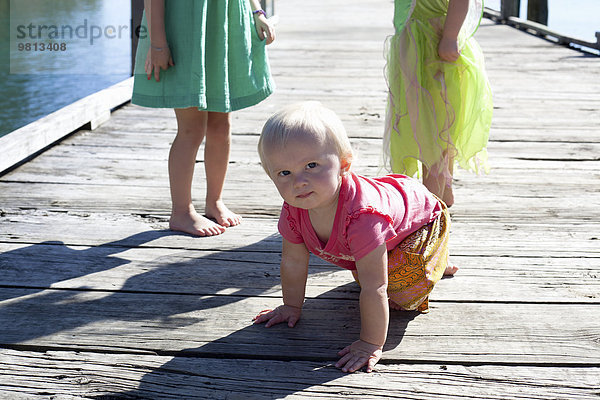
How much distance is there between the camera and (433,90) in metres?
2.39

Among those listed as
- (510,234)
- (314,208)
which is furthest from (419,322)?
(510,234)

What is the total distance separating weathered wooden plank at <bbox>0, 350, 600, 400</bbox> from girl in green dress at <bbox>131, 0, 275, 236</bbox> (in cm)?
89

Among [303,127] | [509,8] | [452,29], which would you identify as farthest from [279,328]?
[509,8]

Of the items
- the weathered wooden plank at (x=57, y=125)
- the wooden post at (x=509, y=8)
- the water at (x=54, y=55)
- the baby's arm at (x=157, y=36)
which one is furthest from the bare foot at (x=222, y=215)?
the wooden post at (x=509, y=8)

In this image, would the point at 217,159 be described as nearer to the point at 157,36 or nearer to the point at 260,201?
the point at 260,201

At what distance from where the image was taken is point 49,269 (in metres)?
2.20

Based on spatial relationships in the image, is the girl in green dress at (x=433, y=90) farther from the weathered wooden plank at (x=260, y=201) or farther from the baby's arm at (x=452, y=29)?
the weathered wooden plank at (x=260, y=201)

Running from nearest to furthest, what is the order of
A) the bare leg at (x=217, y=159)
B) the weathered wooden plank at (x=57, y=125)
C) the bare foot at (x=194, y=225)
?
the bare foot at (x=194, y=225), the bare leg at (x=217, y=159), the weathered wooden plank at (x=57, y=125)

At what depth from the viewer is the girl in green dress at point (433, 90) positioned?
2.34 meters

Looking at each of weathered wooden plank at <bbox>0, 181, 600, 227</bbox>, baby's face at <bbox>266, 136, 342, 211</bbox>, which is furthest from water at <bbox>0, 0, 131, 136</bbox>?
baby's face at <bbox>266, 136, 342, 211</bbox>

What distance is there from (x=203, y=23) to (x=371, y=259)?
3.78ft

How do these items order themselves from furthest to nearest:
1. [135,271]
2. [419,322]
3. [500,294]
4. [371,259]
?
1. [135,271]
2. [500,294]
3. [419,322]
4. [371,259]

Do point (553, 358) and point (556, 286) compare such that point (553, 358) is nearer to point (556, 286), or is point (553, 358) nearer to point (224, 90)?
point (556, 286)

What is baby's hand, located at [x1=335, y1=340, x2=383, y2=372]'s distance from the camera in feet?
5.37
